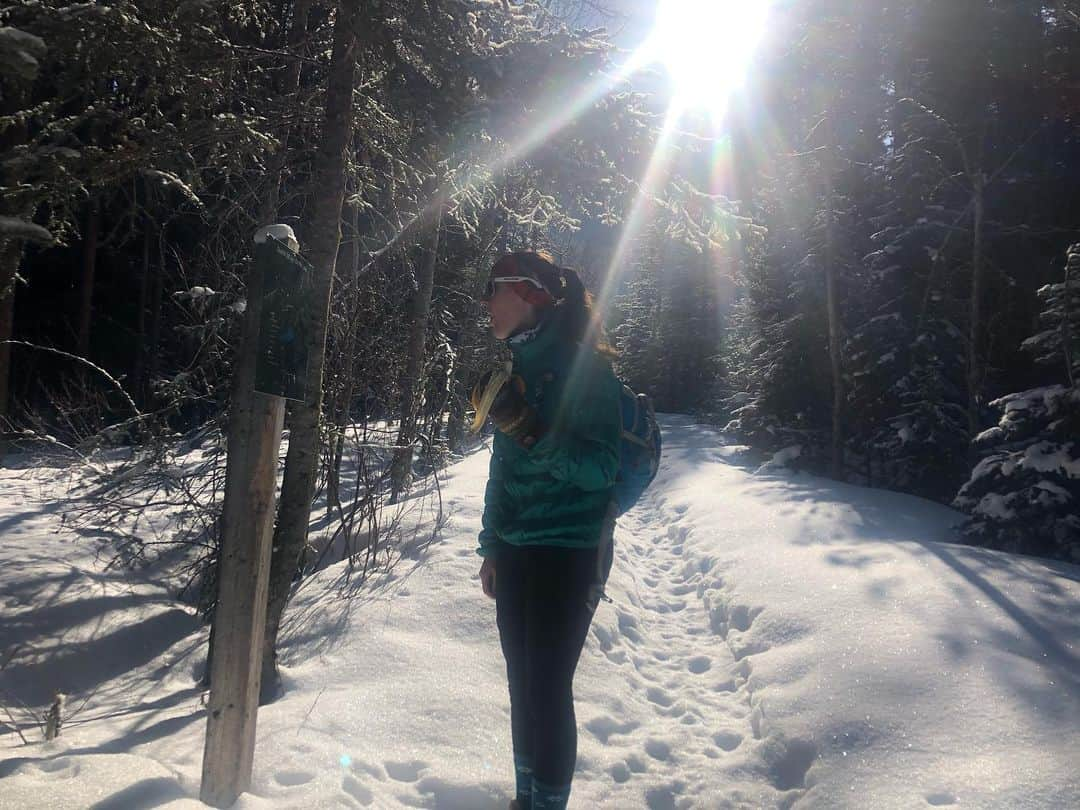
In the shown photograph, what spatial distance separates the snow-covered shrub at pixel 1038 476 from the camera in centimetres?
816

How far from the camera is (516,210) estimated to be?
415 inches

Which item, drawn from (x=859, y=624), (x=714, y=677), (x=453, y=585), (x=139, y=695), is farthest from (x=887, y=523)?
(x=139, y=695)

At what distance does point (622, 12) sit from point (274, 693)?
15.9ft

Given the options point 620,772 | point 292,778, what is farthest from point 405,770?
point 620,772

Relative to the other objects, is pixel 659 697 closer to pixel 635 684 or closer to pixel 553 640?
pixel 635 684

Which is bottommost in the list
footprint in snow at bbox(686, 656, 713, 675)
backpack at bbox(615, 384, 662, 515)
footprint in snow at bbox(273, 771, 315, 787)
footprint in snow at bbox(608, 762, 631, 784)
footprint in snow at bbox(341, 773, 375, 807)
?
footprint in snow at bbox(686, 656, 713, 675)

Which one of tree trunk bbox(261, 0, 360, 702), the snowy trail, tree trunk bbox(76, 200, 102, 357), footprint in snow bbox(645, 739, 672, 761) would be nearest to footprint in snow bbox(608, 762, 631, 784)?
the snowy trail

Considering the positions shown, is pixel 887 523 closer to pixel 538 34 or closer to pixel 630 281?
pixel 538 34

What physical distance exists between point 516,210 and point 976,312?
871cm

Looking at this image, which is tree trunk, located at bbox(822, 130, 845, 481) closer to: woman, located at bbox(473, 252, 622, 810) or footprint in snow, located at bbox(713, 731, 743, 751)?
footprint in snow, located at bbox(713, 731, 743, 751)

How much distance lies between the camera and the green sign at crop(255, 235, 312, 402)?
2338 mm

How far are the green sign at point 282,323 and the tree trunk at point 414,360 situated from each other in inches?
190

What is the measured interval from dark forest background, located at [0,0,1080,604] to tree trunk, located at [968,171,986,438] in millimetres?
104

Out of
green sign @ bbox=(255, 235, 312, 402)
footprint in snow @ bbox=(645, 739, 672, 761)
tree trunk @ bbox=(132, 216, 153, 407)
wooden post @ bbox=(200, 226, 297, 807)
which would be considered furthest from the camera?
tree trunk @ bbox=(132, 216, 153, 407)
